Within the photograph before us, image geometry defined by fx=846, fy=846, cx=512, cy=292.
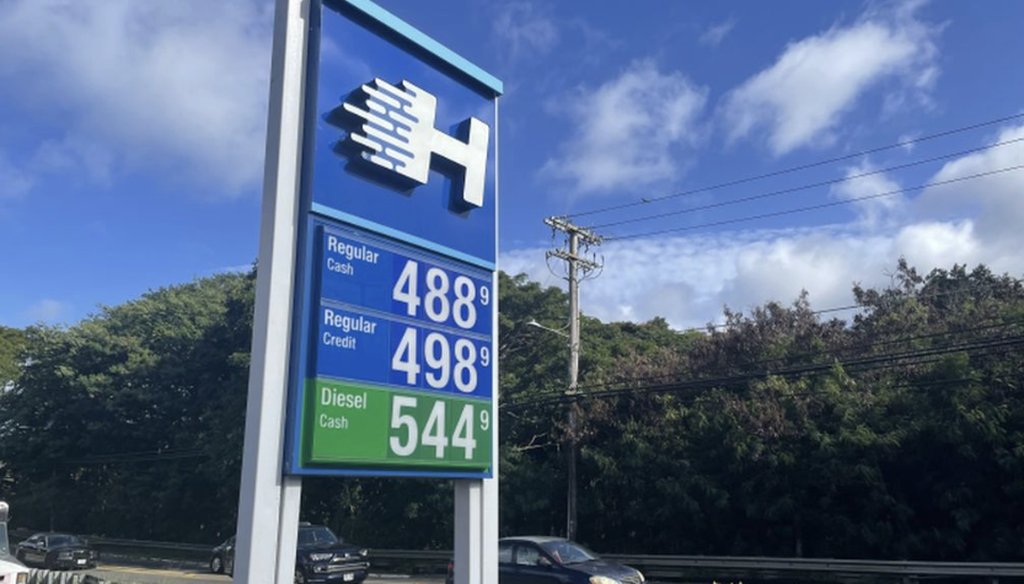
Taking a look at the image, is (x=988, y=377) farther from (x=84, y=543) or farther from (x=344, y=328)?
(x=84, y=543)

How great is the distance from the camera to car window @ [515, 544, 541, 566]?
1530 centimetres

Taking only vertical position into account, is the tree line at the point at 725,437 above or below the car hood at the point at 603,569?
above

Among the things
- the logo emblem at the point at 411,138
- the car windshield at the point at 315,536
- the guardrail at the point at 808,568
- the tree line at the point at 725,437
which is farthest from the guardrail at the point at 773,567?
the logo emblem at the point at 411,138

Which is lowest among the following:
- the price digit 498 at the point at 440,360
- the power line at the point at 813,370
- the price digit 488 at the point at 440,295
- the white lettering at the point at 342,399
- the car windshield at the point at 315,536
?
the car windshield at the point at 315,536

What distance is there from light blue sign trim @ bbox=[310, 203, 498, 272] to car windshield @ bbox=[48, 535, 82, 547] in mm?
30962

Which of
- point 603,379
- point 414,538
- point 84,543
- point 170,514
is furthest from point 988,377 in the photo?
point 170,514

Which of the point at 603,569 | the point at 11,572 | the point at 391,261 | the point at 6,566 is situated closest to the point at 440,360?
the point at 391,261

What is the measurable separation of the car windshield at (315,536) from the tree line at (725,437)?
7.89 m

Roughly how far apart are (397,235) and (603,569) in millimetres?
10835

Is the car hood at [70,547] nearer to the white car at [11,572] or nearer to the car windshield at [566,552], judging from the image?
the white car at [11,572]

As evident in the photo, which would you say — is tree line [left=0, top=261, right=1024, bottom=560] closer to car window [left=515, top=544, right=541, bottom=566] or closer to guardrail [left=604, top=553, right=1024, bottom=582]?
guardrail [left=604, top=553, right=1024, bottom=582]

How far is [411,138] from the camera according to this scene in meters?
5.68

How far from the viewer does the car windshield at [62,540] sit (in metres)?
30.9

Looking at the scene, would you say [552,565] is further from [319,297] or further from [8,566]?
[319,297]
